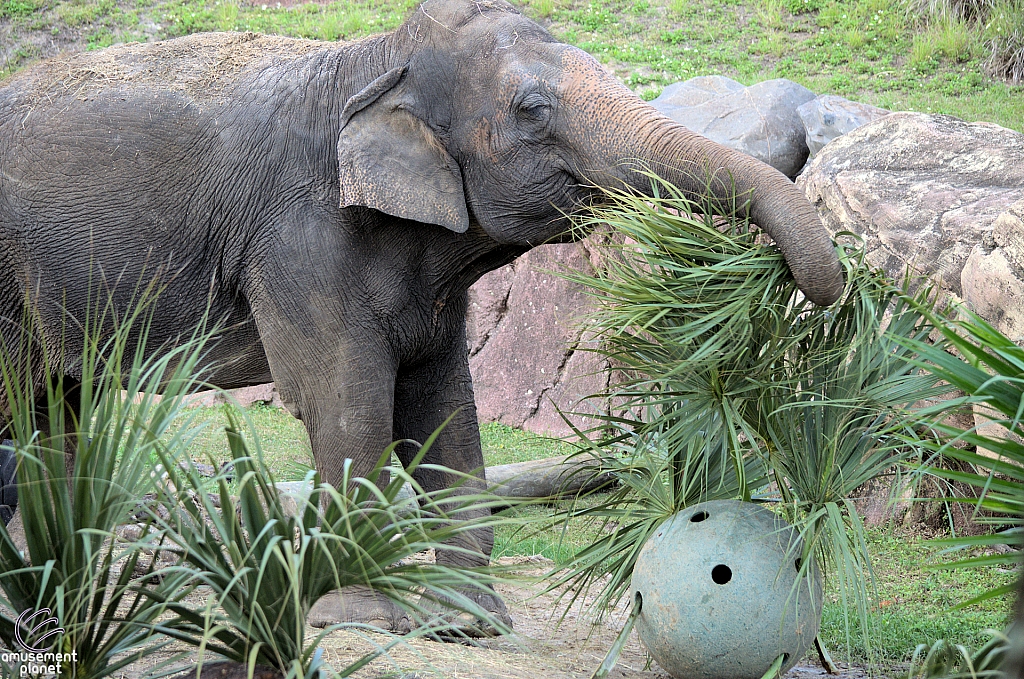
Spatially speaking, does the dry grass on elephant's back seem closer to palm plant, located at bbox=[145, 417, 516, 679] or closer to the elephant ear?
the elephant ear

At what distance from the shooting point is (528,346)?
1122cm

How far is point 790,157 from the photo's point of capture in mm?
10367

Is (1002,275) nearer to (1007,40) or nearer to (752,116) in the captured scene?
(752,116)

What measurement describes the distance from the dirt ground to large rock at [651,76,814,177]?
5.70 metres

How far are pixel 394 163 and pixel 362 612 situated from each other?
191cm

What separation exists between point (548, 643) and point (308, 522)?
2199 mm

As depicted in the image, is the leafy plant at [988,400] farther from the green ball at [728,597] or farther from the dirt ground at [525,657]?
the dirt ground at [525,657]

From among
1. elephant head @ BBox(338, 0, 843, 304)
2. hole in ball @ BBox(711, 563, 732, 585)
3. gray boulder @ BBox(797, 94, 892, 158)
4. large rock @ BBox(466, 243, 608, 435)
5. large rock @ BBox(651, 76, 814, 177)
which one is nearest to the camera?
hole in ball @ BBox(711, 563, 732, 585)

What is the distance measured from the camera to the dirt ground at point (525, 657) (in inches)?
170

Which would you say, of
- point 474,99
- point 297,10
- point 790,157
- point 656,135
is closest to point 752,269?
point 656,135

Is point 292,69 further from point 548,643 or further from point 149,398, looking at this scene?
point 548,643

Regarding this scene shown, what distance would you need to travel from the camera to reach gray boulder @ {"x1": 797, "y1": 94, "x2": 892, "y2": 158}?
10016 millimetres

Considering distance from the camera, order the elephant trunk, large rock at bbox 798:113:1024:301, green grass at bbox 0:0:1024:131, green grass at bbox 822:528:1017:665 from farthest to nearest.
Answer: green grass at bbox 0:0:1024:131, large rock at bbox 798:113:1024:301, green grass at bbox 822:528:1017:665, the elephant trunk

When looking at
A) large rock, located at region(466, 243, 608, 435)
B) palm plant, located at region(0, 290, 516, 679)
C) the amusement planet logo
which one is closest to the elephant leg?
palm plant, located at region(0, 290, 516, 679)
